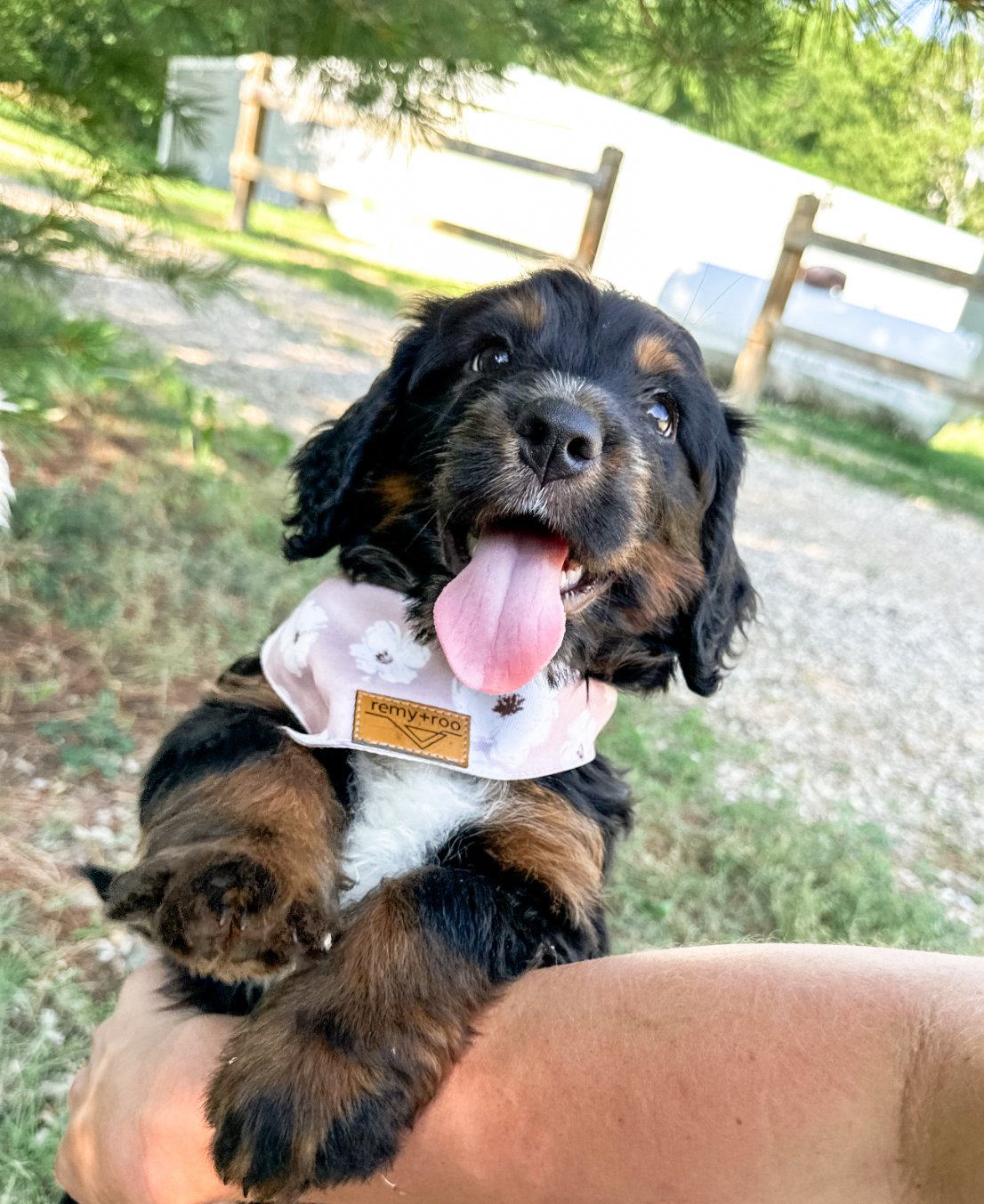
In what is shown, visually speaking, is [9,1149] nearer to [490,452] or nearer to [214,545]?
[490,452]

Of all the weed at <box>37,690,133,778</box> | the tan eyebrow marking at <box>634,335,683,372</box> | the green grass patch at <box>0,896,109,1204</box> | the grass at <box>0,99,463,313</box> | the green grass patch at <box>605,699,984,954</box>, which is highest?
the tan eyebrow marking at <box>634,335,683,372</box>

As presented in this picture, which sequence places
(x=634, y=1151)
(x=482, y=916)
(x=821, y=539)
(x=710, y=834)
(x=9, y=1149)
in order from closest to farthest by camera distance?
(x=634, y=1151) < (x=482, y=916) < (x=9, y=1149) < (x=710, y=834) < (x=821, y=539)

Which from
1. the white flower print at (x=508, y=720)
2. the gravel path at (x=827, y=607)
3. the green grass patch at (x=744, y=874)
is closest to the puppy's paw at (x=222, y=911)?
the white flower print at (x=508, y=720)

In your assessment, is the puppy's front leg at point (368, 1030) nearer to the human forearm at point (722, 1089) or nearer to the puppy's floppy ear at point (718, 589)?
the human forearm at point (722, 1089)

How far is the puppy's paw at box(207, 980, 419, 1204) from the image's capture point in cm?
158

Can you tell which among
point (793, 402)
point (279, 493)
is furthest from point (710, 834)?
point (793, 402)

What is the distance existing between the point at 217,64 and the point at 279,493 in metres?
2.38

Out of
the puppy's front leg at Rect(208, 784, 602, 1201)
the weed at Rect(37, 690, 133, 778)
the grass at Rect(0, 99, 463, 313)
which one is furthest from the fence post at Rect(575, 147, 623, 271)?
the puppy's front leg at Rect(208, 784, 602, 1201)

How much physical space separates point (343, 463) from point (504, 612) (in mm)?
680

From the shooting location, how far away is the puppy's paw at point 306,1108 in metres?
1.58

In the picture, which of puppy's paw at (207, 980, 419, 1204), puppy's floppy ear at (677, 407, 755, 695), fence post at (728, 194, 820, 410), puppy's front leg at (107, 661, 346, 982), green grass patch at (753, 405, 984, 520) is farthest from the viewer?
fence post at (728, 194, 820, 410)

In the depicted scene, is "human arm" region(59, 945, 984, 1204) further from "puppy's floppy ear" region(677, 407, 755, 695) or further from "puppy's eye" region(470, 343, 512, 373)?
"puppy's eye" region(470, 343, 512, 373)

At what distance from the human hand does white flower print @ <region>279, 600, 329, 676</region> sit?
734mm

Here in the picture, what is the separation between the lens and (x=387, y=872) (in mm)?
2096
